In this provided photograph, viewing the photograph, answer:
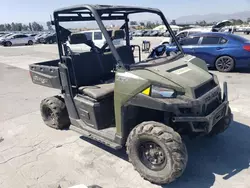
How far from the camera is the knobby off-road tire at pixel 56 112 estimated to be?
14.5 ft

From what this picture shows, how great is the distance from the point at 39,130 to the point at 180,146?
2.93 m

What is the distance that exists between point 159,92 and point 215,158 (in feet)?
4.74

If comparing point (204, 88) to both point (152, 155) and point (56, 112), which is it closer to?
point (152, 155)

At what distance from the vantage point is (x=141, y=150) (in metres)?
3.08

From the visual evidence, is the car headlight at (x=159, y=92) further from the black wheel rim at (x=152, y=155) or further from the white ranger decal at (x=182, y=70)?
the black wheel rim at (x=152, y=155)

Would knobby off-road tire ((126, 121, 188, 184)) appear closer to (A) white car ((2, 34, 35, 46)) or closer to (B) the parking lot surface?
(B) the parking lot surface

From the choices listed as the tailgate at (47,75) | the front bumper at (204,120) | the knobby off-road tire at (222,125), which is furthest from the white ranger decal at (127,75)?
the knobby off-road tire at (222,125)

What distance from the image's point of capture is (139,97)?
114 inches

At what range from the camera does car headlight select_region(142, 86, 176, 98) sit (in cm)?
280

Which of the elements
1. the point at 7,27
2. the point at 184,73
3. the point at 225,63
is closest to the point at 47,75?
the point at 184,73

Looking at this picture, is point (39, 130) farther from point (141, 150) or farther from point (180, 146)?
point (180, 146)

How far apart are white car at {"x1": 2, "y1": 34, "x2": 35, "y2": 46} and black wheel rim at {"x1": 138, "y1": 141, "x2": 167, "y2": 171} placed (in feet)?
90.4

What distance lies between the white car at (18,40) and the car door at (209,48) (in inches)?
936

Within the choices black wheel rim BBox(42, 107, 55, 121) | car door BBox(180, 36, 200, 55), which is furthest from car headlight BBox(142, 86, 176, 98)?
car door BBox(180, 36, 200, 55)
